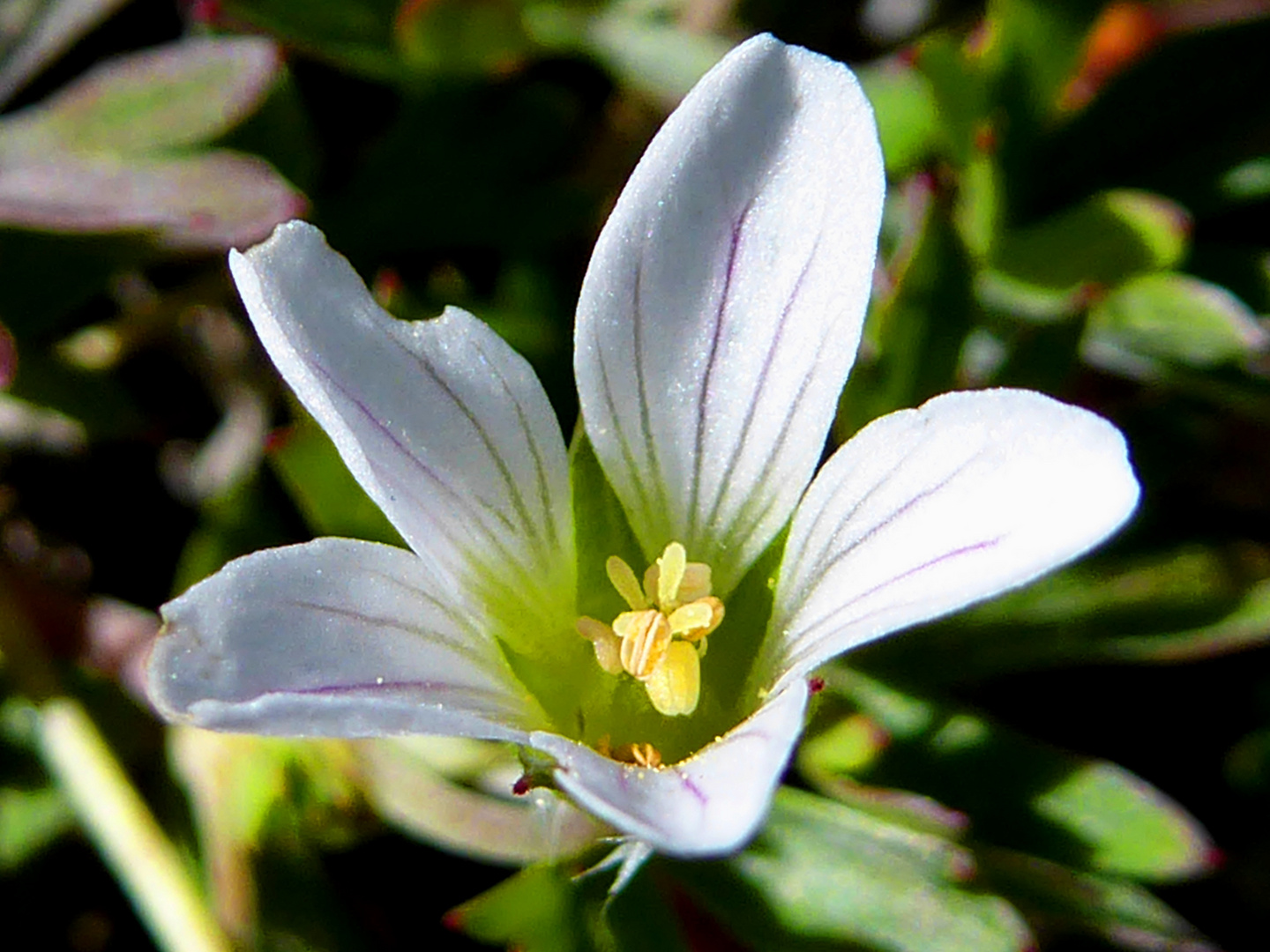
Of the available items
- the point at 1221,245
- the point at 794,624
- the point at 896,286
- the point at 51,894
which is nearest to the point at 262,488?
the point at 51,894

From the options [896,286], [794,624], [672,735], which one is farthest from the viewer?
[896,286]

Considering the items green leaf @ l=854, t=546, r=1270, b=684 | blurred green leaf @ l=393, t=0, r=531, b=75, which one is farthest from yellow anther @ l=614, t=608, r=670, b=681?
blurred green leaf @ l=393, t=0, r=531, b=75

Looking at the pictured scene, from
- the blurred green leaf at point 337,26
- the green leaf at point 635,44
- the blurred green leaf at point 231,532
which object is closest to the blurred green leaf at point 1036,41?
the green leaf at point 635,44

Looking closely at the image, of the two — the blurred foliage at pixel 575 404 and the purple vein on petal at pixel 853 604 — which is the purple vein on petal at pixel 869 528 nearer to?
the purple vein on petal at pixel 853 604

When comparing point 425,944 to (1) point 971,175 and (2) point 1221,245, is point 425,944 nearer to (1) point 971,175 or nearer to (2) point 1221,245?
(1) point 971,175

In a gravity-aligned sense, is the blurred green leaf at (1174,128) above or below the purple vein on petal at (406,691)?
below

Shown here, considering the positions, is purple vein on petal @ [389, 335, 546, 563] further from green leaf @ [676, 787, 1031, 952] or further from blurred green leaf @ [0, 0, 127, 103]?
blurred green leaf @ [0, 0, 127, 103]
